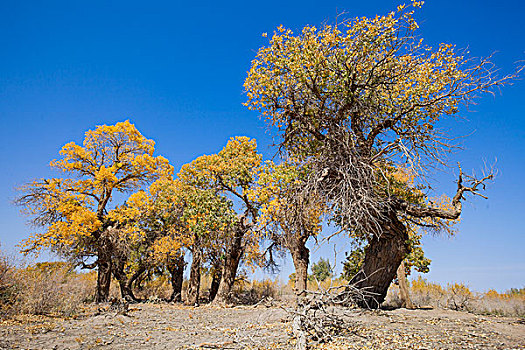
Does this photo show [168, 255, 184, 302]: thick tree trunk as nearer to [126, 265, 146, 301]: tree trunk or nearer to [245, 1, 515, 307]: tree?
[126, 265, 146, 301]: tree trunk

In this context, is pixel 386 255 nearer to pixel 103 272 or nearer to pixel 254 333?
Result: pixel 254 333

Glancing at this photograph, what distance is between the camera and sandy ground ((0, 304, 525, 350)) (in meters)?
5.41

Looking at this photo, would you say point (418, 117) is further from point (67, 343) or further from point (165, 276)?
point (165, 276)

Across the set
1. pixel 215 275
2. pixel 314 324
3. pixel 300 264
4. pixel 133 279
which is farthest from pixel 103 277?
pixel 314 324

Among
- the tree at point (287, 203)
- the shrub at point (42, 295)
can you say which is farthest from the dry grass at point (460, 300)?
the shrub at point (42, 295)

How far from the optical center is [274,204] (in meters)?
8.66

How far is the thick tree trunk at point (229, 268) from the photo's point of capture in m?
14.5

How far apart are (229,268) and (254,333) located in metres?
8.61

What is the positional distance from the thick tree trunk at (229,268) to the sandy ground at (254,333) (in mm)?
5885

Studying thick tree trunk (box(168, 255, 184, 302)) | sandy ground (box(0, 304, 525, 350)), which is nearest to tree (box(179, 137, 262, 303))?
thick tree trunk (box(168, 255, 184, 302))

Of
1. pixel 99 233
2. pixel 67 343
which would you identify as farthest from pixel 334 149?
pixel 99 233

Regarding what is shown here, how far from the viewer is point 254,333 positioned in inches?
248

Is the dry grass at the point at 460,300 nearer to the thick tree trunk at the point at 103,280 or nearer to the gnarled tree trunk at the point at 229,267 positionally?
the gnarled tree trunk at the point at 229,267

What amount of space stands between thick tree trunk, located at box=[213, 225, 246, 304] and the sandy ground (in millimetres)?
5885
